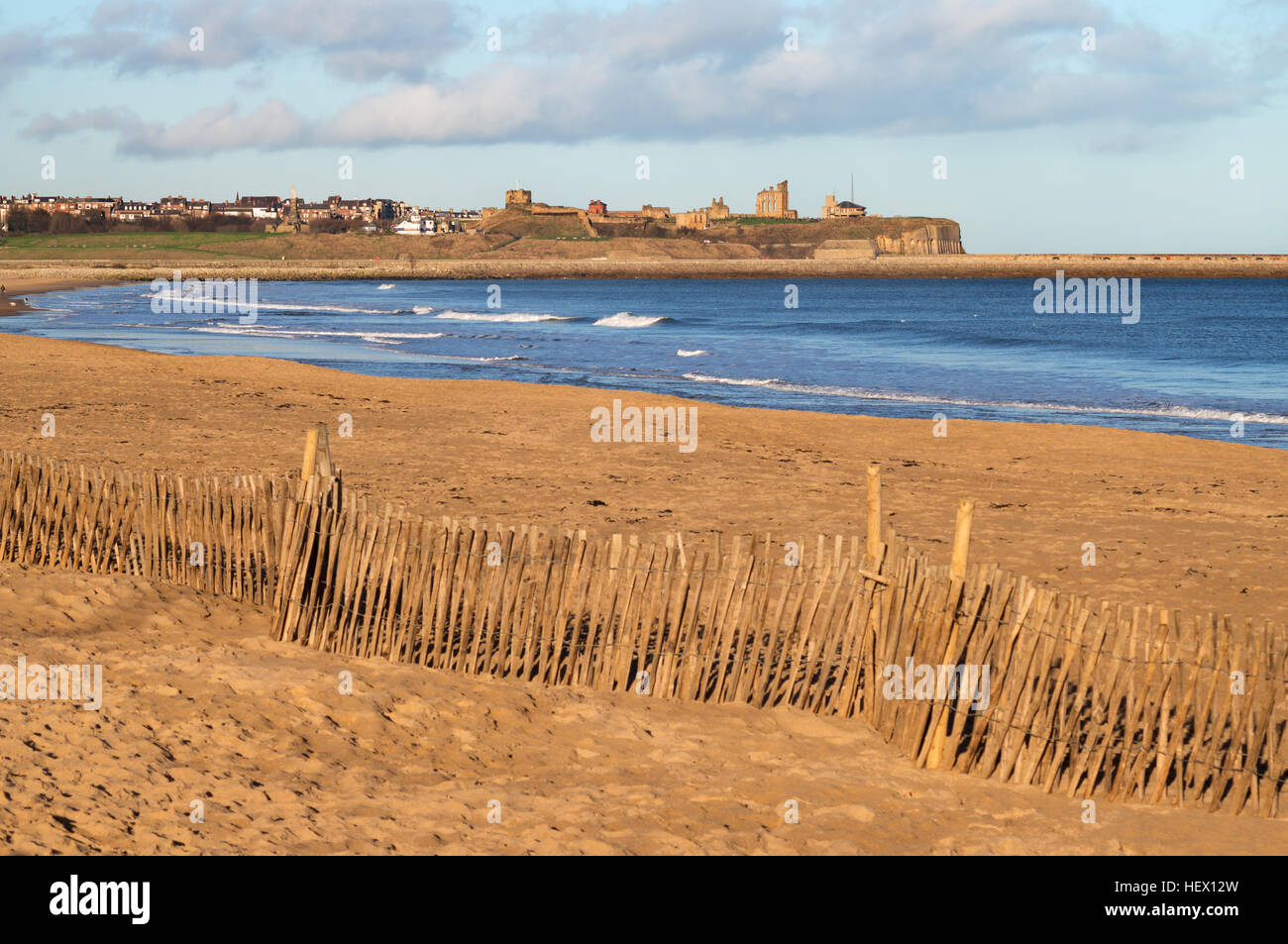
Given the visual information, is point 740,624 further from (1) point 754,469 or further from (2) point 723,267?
(2) point 723,267

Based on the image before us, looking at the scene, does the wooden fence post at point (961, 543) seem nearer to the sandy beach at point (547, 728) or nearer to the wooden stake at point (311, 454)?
the sandy beach at point (547, 728)

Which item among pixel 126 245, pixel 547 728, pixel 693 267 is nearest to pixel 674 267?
pixel 693 267

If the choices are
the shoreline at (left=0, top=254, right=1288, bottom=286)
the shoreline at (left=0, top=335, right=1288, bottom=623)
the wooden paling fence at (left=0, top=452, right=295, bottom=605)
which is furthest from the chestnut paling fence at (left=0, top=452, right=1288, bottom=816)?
the shoreline at (left=0, top=254, right=1288, bottom=286)

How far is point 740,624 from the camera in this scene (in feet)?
22.1

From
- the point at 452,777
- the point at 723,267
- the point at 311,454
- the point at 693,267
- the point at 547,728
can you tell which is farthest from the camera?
the point at 723,267

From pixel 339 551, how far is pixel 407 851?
2.87m

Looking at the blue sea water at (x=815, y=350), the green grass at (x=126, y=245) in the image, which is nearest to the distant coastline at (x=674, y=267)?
the green grass at (x=126, y=245)

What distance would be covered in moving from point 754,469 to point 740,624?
7.93 metres

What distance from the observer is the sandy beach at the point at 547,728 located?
202 inches

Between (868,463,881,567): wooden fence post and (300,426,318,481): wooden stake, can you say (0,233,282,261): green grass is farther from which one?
(868,463,881,567): wooden fence post

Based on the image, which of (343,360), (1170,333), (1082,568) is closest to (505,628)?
(1082,568)

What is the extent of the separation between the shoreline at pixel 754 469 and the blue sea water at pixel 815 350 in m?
2.04
